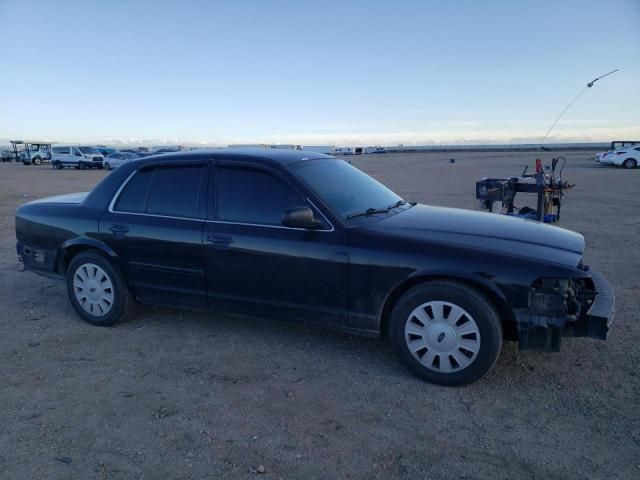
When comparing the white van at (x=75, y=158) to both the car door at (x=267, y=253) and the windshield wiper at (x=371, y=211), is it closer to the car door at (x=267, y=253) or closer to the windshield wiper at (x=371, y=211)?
the car door at (x=267, y=253)

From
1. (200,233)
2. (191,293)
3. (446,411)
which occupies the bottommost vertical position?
(446,411)

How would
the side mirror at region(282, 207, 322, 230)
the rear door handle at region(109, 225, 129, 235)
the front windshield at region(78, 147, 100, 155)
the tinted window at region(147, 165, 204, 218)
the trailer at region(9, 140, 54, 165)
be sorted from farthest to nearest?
the trailer at region(9, 140, 54, 165)
the front windshield at region(78, 147, 100, 155)
the rear door handle at region(109, 225, 129, 235)
the tinted window at region(147, 165, 204, 218)
the side mirror at region(282, 207, 322, 230)

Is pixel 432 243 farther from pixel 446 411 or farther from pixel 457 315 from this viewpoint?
pixel 446 411

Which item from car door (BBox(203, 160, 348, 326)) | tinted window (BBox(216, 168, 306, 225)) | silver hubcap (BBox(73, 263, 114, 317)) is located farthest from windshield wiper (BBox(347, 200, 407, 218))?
silver hubcap (BBox(73, 263, 114, 317))

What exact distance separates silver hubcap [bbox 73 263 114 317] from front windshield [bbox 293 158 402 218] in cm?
216

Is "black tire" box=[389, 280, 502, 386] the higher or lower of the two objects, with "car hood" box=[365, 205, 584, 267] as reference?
lower

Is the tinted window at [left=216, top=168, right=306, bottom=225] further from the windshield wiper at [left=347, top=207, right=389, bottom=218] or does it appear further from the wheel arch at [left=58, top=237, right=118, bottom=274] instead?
the wheel arch at [left=58, top=237, right=118, bottom=274]

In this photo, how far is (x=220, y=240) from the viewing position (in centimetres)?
396

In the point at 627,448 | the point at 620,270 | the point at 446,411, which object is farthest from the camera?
the point at 620,270

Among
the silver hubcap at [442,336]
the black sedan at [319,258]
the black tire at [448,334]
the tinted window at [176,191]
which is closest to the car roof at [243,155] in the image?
the black sedan at [319,258]

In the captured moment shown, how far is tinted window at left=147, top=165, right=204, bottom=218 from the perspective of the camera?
421cm

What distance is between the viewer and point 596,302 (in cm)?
348

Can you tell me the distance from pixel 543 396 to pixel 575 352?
0.86 metres

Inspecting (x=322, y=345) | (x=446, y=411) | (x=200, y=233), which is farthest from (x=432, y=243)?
(x=200, y=233)
